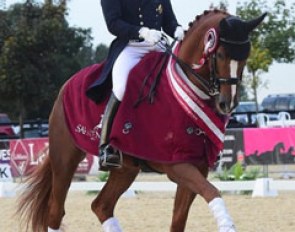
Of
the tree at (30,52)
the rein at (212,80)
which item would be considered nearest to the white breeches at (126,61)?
the rein at (212,80)

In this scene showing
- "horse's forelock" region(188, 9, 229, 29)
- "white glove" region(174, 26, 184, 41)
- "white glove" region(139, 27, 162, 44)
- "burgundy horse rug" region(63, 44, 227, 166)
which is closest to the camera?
"burgundy horse rug" region(63, 44, 227, 166)

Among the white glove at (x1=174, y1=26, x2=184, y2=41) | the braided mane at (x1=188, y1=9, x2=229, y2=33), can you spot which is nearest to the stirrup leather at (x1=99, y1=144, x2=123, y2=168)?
the white glove at (x1=174, y1=26, x2=184, y2=41)

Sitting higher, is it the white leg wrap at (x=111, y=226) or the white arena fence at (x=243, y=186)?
the white leg wrap at (x=111, y=226)

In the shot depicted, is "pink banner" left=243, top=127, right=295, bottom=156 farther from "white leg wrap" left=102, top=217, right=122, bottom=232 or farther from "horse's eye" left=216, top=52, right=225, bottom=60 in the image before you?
"horse's eye" left=216, top=52, right=225, bottom=60

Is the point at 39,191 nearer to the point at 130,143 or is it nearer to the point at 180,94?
the point at 130,143

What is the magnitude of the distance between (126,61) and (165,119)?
693mm

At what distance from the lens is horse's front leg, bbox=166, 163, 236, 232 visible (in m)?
4.98

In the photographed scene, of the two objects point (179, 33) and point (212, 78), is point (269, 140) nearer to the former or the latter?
point (179, 33)

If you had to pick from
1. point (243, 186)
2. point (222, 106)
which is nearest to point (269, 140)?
point (243, 186)

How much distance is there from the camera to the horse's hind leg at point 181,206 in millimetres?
6023

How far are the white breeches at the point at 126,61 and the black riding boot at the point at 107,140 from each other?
3.9 inches

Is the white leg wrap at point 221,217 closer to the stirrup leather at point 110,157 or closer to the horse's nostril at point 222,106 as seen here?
the horse's nostril at point 222,106

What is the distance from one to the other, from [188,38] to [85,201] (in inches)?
297

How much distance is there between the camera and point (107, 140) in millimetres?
6180
